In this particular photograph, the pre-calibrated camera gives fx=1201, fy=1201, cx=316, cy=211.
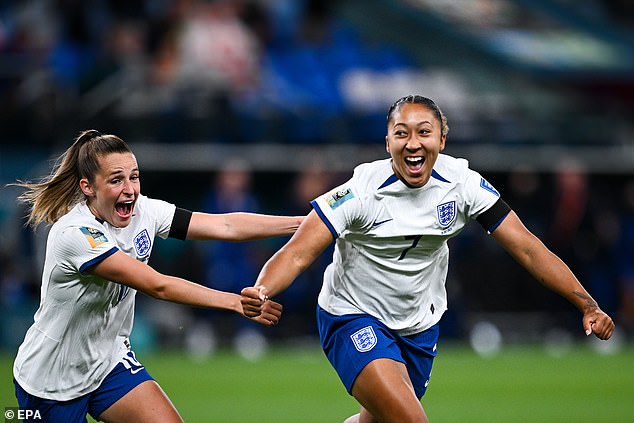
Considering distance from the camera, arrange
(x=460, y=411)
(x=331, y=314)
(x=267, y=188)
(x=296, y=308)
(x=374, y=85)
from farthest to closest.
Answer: (x=374, y=85), (x=267, y=188), (x=296, y=308), (x=460, y=411), (x=331, y=314)

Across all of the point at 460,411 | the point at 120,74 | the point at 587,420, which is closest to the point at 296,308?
the point at 120,74

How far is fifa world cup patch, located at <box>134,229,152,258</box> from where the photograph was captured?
21.1 ft

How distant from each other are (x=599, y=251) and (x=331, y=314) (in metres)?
10.3

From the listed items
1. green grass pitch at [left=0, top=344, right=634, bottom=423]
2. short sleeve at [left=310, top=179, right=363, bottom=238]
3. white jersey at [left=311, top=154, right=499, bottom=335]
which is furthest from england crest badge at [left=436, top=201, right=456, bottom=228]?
green grass pitch at [left=0, top=344, right=634, bottom=423]

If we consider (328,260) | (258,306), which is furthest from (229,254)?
(258,306)

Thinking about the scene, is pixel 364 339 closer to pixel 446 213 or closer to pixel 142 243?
pixel 446 213

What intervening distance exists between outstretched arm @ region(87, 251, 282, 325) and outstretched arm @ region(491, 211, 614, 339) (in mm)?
1448

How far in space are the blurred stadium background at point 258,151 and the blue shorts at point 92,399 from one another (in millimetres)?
7055

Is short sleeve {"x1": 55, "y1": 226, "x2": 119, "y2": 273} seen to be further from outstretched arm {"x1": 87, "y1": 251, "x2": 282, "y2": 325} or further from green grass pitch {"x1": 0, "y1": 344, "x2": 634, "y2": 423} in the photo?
green grass pitch {"x1": 0, "y1": 344, "x2": 634, "y2": 423}

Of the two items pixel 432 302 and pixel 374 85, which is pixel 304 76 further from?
pixel 432 302

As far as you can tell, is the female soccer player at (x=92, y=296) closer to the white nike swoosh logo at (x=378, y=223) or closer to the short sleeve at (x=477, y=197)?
the white nike swoosh logo at (x=378, y=223)

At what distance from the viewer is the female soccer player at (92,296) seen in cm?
607

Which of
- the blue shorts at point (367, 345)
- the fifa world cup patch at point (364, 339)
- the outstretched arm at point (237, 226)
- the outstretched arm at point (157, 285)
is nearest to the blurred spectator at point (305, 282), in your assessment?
the outstretched arm at point (237, 226)

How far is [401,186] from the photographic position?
21.5ft
